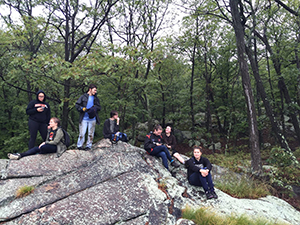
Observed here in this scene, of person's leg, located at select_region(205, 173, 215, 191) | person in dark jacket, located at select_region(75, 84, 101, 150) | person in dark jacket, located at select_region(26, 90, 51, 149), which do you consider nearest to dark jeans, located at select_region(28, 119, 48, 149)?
person in dark jacket, located at select_region(26, 90, 51, 149)

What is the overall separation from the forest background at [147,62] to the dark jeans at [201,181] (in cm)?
361

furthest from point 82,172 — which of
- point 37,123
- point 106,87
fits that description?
point 106,87

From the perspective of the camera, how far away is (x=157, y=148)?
6012 millimetres

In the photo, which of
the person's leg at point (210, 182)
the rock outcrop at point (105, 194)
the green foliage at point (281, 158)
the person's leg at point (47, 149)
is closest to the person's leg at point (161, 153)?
the rock outcrop at point (105, 194)

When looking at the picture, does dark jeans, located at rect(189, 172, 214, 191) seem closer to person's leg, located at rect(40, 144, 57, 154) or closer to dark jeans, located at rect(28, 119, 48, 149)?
person's leg, located at rect(40, 144, 57, 154)

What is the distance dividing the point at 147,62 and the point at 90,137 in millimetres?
6130

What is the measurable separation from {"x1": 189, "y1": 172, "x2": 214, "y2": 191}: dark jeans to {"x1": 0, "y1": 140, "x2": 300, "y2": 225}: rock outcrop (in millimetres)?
181

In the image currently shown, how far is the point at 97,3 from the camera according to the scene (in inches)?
398

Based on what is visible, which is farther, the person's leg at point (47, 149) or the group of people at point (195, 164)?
the person's leg at point (47, 149)

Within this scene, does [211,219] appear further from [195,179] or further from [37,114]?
[37,114]

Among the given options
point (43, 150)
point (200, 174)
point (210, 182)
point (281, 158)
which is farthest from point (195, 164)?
point (281, 158)

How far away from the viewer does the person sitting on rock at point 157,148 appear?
5.97 m

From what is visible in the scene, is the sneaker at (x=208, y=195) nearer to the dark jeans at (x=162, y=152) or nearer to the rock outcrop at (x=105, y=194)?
the rock outcrop at (x=105, y=194)

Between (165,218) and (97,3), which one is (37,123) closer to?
(165,218)
